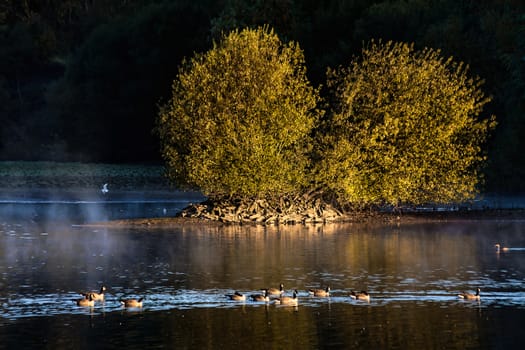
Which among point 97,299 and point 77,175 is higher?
point 77,175

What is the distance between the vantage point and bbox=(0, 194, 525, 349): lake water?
27.1 metres

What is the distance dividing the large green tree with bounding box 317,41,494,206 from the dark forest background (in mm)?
9331

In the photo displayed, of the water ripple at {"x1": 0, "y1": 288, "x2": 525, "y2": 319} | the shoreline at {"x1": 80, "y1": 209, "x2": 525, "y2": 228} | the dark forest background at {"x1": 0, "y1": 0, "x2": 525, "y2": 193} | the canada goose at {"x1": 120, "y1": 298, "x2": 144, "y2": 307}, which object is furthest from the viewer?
the dark forest background at {"x1": 0, "y1": 0, "x2": 525, "y2": 193}

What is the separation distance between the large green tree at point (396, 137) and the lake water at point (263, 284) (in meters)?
2.09

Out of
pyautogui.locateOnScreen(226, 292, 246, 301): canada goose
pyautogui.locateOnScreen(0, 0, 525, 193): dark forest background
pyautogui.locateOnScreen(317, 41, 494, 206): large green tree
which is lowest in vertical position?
pyautogui.locateOnScreen(226, 292, 246, 301): canada goose

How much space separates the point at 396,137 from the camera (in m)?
57.6

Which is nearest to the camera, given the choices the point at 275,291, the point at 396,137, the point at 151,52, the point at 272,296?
the point at 272,296

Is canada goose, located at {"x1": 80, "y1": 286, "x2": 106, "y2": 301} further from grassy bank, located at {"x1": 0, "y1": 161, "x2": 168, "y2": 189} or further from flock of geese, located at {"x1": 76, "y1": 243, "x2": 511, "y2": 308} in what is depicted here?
grassy bank, located at {"x1": 0, "y1": 161, "x2": 168, "y2": 189}

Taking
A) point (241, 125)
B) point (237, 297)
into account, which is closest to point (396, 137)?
point (241, 125)

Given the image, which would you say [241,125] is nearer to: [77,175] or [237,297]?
[237,297]

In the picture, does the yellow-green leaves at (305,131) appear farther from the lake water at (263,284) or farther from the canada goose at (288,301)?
the canada goose at (288,301)

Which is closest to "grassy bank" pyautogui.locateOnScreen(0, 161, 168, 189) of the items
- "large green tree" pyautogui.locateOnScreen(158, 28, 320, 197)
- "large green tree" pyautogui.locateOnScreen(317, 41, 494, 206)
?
"large green tree" pyautogui.locateOnScreen(158, 28, 320, 197)

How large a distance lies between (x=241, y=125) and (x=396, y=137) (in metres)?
7.75

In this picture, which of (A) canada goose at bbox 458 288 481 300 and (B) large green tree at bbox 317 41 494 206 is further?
(B) large green tree at bbox 317 41 494 206
